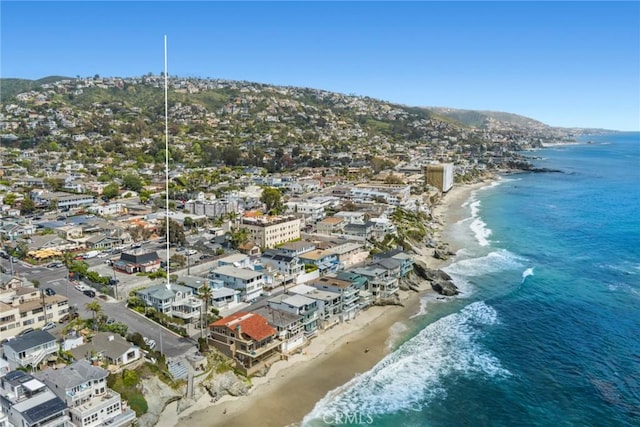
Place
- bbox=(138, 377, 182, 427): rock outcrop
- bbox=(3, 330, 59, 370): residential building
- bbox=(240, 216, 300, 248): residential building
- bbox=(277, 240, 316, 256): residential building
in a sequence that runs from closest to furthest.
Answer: bbox=(138, 377, 182, 427): rock outcrop → bbox=(3, 330, 59, 370): residential building → bbox=(277, 240, 316, 256): residential building → bbox=(240, 216, 300, 248): residential building

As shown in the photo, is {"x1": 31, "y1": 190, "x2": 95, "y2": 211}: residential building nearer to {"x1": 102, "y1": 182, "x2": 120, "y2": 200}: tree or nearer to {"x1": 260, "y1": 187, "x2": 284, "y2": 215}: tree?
{"x1": 102, "y1": 182, "x2": 120, "y2": 200}: tree

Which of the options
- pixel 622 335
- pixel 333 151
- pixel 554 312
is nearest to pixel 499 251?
pixel 554 312

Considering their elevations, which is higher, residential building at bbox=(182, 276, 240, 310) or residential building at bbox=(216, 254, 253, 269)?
residential building at bbox=(216, 254, 253, 269)

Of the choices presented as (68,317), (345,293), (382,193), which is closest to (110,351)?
(68,317)

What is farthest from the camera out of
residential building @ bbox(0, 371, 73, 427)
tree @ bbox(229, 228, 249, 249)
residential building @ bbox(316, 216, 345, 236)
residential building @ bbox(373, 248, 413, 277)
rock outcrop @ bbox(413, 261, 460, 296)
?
residential building @ bbox(316, 216, 345, 236)

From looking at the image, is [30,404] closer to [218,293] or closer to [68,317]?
[68,317]

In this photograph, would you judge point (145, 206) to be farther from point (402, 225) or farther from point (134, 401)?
point (134, 401)

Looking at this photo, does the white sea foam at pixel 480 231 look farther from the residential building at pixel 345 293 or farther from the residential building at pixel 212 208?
the residential building at pixel 212 208

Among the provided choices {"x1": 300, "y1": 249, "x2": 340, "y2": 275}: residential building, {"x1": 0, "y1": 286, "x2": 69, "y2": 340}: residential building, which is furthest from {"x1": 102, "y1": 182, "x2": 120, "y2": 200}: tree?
{"x1": 0, "y1": 286, "x2": 69, "y2": 340}: residential building
